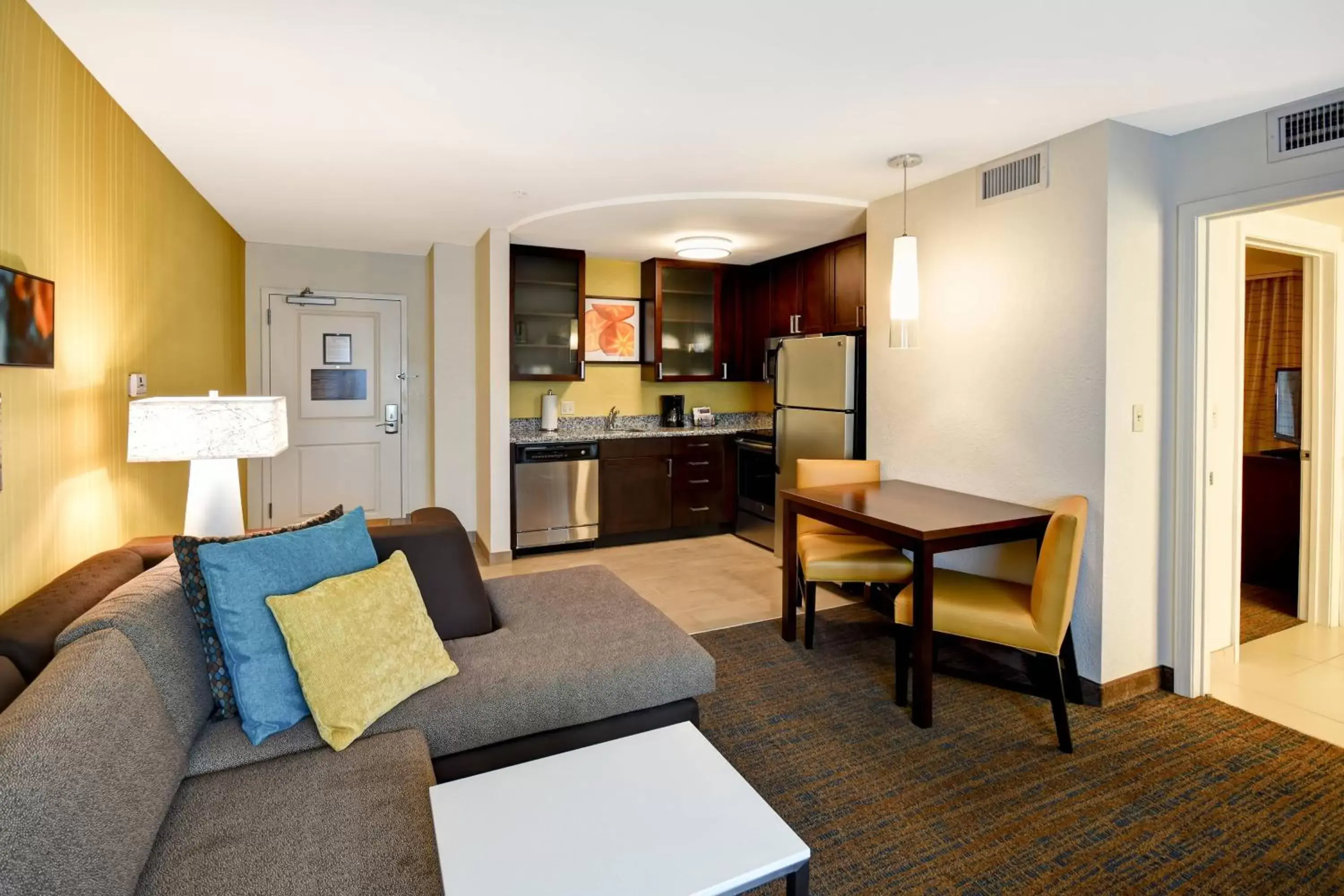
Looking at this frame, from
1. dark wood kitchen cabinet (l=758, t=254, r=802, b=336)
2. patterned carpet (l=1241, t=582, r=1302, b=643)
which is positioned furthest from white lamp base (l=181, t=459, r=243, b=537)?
patterned carpet (l=1241, t=582, r=1302, b=643)

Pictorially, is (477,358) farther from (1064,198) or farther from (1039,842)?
(1039,842)

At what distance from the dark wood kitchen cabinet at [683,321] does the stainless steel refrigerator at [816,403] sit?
1.07m

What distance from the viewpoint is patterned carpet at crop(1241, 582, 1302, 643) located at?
3.68 m

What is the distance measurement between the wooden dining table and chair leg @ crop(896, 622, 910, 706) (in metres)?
0.09

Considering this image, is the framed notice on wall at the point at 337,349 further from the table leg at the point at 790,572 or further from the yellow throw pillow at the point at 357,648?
the yellow throw pillow at the point at 357,648

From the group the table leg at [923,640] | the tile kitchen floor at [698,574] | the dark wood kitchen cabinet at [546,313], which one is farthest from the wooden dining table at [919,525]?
the dark wood kitchen cabinet at [546,313]

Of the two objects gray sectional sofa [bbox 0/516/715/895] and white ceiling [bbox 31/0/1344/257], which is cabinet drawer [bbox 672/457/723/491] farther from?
gray sectional sofa [bbox 0/516/715/895]

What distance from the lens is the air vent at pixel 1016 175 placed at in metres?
3.00

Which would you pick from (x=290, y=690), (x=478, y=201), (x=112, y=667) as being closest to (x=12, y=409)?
(x=112, y=667)

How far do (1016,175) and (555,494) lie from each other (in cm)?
361

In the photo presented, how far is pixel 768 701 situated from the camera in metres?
2.89

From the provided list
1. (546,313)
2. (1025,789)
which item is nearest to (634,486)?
(546,313)

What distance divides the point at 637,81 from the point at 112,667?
89.0 inches

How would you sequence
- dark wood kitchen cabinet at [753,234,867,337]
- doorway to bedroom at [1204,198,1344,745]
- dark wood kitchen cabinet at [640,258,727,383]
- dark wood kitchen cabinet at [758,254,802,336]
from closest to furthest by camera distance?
doorway to bedroom at [1204,198,1344,745] < dark wood kitchen cabinet at [753,234,867,337] < dark wood kitchen cabinet at [758,254,802,336] < dark wood kitchen cabinet at [640,258,727,383]
